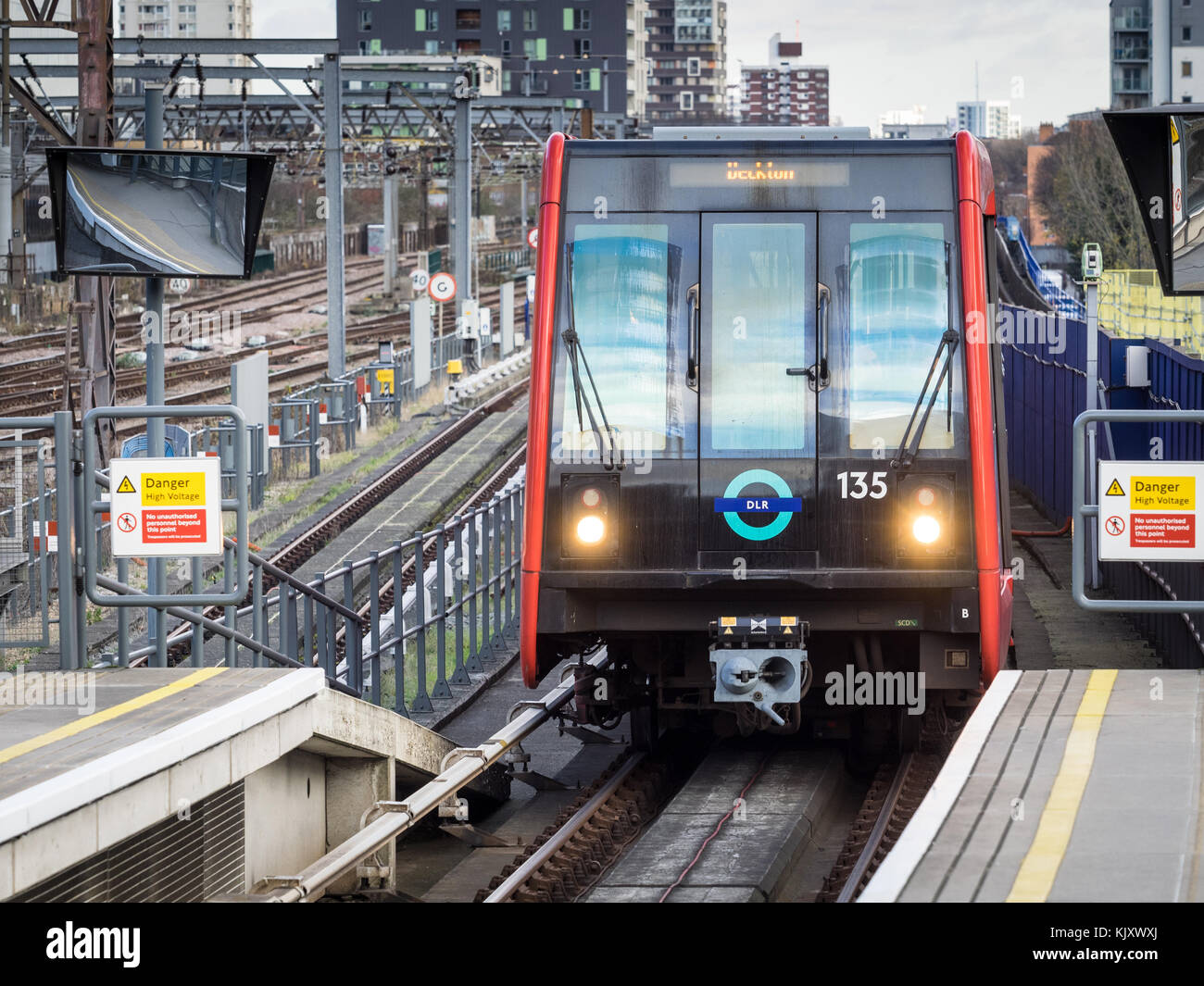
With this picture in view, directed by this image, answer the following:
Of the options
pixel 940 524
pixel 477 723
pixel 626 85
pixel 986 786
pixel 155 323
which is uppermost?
pixel 626 85

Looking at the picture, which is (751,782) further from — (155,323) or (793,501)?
(155,323)

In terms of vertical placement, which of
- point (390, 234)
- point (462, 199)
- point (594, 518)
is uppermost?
point (390, 234)

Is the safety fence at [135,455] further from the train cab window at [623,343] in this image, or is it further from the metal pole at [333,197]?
the train cab window at [623,343]

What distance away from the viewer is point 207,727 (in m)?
6.83

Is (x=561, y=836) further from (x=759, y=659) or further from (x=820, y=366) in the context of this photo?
(x=820, y=366)

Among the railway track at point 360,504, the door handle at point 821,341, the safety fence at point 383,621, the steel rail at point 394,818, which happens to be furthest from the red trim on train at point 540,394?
the railway track at point 360,504

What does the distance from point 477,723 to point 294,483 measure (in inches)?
512

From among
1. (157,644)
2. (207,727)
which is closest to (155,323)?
(157,644)

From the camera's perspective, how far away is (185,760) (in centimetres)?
669

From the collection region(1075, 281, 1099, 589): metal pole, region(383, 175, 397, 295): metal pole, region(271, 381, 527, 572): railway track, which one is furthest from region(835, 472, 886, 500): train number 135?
region(383, 175, 397, 295): metal pole

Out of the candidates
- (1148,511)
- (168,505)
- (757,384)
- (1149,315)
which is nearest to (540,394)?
(757,384)

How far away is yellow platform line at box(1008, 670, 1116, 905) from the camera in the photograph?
5180 mm

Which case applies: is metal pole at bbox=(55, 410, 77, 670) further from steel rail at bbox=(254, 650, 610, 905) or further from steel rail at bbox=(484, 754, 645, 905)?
steel rail at bbox=(484, 754, 645, 905)

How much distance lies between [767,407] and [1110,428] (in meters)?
8.75
